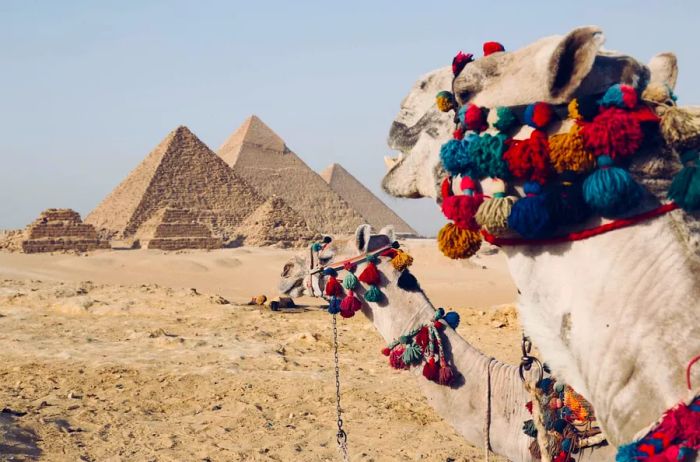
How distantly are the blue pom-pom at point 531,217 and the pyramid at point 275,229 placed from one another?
53129 millimetres

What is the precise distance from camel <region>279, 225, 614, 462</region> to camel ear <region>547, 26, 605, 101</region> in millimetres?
1356

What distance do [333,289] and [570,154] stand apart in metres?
2.00

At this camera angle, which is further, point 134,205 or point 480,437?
point 134,205

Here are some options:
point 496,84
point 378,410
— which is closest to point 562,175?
point 496,84

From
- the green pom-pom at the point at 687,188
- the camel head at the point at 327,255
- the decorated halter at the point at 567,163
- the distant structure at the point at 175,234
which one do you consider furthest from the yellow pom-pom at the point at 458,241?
the distant structure at the point at 175,234

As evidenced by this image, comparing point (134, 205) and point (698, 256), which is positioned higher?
point (134, 205)

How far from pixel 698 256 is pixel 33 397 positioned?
7.10 meters

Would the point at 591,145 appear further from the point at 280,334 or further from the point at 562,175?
the point at 280,334

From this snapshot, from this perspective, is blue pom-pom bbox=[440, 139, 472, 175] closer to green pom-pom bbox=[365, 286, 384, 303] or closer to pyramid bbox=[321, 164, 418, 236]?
green pom-pom bbox=[365, 286, 384, 303]

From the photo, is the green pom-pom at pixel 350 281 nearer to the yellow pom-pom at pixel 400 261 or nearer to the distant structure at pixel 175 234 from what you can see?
the yellow pom-pom at pixel 400 261

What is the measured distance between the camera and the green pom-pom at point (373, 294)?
3.53m

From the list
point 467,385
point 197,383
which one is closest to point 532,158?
point 467,385

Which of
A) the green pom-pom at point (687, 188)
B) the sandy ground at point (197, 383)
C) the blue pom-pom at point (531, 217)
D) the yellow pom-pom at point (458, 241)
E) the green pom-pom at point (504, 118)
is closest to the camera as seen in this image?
the green pom-pom at point (687, 188)

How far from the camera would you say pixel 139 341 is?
35.8 feet
